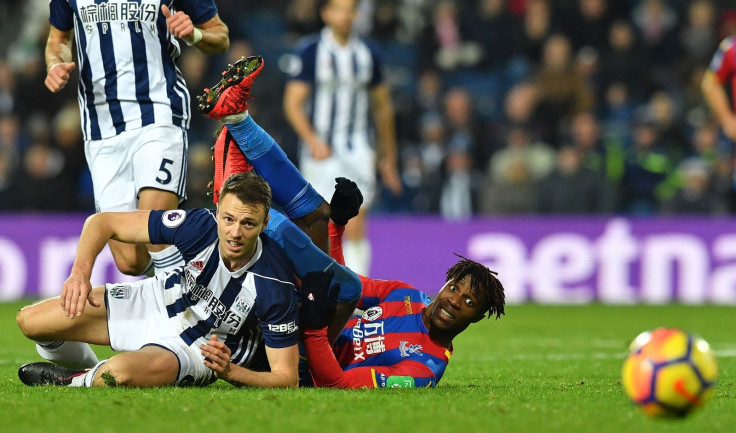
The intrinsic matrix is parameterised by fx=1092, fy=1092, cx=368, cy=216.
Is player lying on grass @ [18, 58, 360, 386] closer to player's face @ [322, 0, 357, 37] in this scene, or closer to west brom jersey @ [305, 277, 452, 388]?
west brom jersey @ [305, 277, 452, 388]

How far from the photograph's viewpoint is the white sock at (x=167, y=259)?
5.56 m

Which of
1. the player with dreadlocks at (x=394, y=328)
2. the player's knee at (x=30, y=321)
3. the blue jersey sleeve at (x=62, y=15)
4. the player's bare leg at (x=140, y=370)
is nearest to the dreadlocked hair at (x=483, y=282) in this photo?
the player with dreadlocks at (x=394, y=328)

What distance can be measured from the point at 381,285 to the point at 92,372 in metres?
1.66

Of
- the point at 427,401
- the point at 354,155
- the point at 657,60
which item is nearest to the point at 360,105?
the point at 354,155

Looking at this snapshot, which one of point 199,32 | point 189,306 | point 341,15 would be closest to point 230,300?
point 189,306

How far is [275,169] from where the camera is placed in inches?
231

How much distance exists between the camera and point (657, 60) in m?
15.0

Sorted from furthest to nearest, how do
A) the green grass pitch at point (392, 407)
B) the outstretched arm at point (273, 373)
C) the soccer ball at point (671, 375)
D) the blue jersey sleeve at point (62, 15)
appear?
the blue jersey sleeve at point (62, 15) → the outstretched arm at point (273, 373) → the green grass pitch at point (392, 407) → the soccer ball at point (671, 375)

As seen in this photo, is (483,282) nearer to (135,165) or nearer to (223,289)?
(223,289)

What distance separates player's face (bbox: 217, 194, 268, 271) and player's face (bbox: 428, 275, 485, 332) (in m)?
1.10

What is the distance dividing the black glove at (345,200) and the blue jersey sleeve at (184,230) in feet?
2.47

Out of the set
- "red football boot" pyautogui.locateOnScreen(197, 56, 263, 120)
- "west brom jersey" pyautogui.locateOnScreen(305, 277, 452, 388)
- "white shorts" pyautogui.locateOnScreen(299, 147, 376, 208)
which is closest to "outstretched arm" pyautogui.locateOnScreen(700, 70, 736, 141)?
"white shorts" pyautogui.locateOnScreen(299, 147, 376, 208)

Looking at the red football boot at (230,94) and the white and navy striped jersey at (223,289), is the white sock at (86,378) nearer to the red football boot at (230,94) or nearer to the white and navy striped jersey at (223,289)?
the white and navy striped jersey at (223,289)

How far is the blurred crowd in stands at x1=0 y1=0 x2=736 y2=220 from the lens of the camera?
43.2 feet
